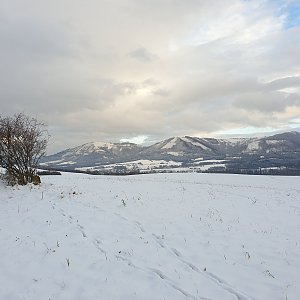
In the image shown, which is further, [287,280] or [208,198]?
[208,198]

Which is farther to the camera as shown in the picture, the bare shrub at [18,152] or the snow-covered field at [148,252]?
the bare shrub at [18,152]

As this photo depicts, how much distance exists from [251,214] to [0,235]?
10.8 meters

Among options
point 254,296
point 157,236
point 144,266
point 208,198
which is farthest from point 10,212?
point 254,296

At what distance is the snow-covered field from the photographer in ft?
21.8

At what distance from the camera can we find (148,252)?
8852 millimetres

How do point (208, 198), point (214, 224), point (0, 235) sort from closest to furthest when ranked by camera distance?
point (0, 235) → point (214, 224) → point (208, 198)

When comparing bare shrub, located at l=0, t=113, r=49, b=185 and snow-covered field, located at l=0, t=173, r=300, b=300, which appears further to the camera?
bare shrub, located at l=0, t=113, r=49, b=185

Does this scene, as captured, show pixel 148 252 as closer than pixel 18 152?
Yes

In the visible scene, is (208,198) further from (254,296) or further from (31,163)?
(31,163)

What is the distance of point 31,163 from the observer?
25312mm

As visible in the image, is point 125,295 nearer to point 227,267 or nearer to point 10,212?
point 227,267

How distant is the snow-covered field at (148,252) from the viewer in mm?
6648

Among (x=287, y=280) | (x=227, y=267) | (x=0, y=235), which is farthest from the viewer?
(x=0, y=235)

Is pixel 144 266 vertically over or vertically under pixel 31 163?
under
